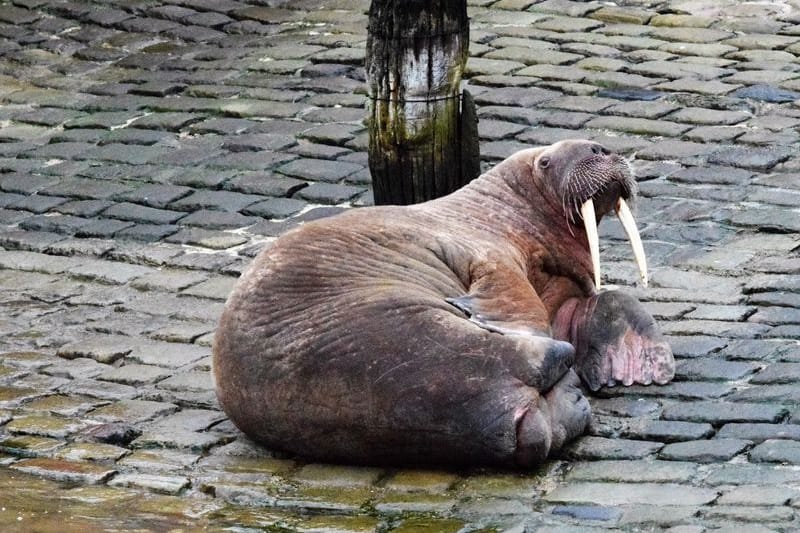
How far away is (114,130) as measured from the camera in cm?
1051

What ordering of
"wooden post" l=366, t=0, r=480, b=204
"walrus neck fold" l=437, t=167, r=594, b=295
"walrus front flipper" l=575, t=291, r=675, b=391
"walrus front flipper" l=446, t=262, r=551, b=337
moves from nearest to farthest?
1. "walrus front flipper" l=446, t=262, r=551, b=337
2. "walrus front flipper" l=575, t=291, r=675, b=391
3. "walrus neck fold" l=437, t=167, r=594, b=295
4. "wooden post" l=366, t=0, r=480, b=204

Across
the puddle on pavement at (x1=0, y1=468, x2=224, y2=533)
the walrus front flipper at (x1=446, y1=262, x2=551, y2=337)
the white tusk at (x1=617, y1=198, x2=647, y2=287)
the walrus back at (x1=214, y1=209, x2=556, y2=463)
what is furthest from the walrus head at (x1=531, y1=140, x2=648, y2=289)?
the puddle on pavement at (x1=0, y1=468, x2=224, y2=533)

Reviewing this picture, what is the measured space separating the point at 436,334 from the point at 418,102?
210cm

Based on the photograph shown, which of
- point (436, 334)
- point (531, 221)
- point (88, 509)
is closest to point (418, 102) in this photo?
point (531, 221)

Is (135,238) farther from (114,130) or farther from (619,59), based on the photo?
(619,59)

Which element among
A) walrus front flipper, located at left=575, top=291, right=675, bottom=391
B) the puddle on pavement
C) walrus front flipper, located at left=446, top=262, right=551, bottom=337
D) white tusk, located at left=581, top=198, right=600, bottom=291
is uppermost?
white tusk, located at left=581, top=198, right=600, bottom=291

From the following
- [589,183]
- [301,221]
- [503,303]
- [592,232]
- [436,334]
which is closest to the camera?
[436,334]

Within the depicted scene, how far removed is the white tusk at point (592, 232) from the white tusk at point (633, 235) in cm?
11

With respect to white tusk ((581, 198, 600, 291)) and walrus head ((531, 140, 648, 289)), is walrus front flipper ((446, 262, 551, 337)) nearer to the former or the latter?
white tusk ((581, 198, 600, 291))

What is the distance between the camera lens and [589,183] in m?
6.62

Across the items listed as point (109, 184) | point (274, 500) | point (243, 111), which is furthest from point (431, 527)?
point (243, 111)

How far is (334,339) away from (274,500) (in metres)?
0.59

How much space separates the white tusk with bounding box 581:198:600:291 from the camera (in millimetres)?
6422

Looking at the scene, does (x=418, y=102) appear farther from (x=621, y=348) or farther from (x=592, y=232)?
(x=621, y=348)
